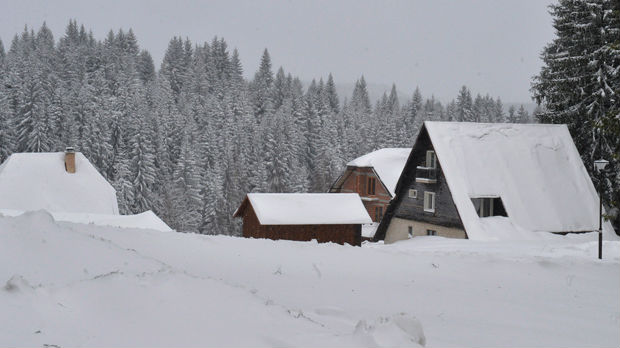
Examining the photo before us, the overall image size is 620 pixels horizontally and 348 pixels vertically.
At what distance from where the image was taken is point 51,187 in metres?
47.2

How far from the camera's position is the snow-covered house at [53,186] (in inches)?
1820

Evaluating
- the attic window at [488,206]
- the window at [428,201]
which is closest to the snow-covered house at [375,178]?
the window at [428,201]

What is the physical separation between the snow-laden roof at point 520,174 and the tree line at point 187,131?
4739 cm

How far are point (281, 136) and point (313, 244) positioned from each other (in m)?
84.2

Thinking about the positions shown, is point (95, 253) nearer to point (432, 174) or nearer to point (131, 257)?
point (131, 257)

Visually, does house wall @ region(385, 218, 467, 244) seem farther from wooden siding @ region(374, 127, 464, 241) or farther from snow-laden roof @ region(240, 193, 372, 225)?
snow-laden roof @ region(240, 193, 372, 225)

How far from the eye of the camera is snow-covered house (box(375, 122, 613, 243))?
103ft

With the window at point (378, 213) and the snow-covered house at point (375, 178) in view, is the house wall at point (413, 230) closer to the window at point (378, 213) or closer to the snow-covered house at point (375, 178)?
the snow-covered house at point (375, 178)

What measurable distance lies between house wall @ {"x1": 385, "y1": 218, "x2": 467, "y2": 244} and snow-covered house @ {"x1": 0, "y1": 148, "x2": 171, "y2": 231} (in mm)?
22241

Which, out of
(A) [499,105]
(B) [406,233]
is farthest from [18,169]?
(A) [499,105]

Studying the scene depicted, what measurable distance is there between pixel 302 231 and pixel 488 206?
10961 mm

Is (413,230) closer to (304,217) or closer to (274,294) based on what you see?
(304,217)

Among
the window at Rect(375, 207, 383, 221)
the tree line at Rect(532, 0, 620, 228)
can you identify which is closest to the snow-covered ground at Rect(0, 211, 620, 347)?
the tree line at Rect(532, 0, 620, 228)

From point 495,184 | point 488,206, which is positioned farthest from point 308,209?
point 495,184
